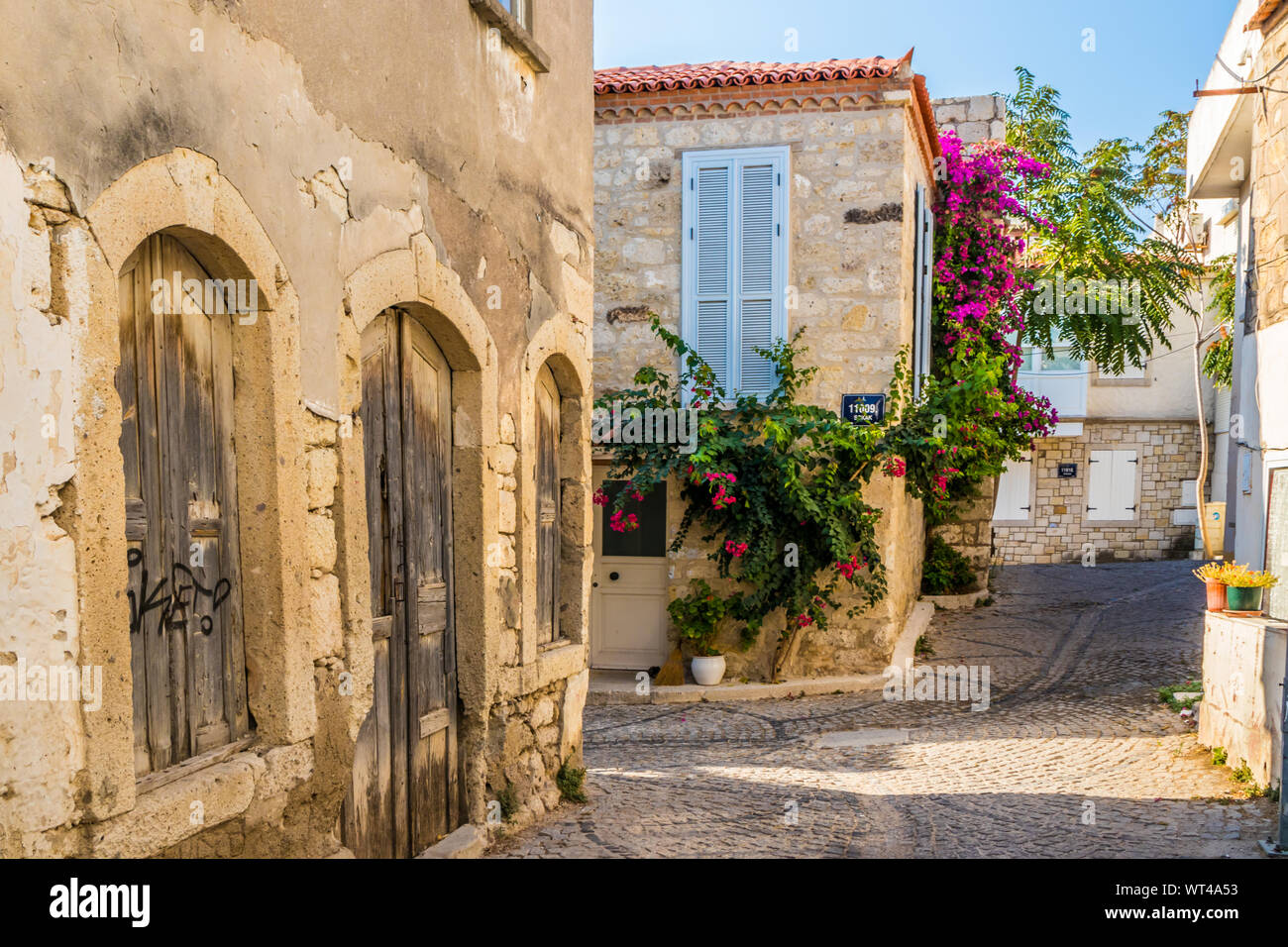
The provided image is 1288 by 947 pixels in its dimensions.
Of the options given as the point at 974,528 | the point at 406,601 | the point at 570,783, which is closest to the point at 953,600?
the point at 974,528

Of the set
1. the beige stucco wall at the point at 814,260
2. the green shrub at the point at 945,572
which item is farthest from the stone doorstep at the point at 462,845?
the green shrub at the point at 945,572

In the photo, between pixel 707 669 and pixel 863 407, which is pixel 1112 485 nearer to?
pixel 863 407

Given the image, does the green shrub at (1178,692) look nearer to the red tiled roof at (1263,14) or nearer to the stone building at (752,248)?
the stone building at (752,248)

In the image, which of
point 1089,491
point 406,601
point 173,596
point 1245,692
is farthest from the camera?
point 1089,491

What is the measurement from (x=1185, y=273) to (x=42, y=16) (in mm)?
15190

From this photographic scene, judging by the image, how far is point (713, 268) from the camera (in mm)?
9672

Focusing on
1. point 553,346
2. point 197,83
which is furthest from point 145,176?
point 553,346

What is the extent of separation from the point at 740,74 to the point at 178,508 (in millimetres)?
7526

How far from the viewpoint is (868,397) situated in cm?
935

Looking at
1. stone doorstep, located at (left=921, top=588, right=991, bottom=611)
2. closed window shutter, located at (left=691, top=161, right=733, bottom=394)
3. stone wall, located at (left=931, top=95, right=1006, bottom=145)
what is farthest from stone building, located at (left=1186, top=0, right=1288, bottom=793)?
stone doorstep, located at (left=921, top=588, right=991, bottom=611)

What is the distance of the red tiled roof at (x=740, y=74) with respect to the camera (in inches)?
358

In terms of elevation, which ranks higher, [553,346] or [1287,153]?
[1287,153]

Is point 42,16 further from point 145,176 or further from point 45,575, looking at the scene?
point 45,575
